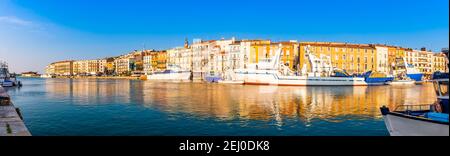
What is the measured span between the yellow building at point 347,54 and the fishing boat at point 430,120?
97.7 m

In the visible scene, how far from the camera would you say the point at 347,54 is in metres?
120

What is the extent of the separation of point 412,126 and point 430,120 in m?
1.13

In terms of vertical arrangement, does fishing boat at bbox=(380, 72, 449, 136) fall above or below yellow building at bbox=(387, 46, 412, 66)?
below

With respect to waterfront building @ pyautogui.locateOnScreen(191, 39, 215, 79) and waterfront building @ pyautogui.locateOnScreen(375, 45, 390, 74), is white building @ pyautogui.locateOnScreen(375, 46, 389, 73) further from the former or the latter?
waterfront building @ pyautogui.locateOnScreen(191, 39, 215, 79)

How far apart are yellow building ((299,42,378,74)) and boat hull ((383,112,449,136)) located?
321 feet

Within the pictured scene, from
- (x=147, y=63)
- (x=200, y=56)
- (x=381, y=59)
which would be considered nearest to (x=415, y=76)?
(x=381, y=59)

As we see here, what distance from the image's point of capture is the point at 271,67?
9244 cm

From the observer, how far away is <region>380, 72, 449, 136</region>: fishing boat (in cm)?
1438

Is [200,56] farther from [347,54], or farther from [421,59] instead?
[421,59]

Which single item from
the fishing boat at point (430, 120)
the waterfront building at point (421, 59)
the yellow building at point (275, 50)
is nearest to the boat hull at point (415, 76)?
the waterfront building at point (421, 59)

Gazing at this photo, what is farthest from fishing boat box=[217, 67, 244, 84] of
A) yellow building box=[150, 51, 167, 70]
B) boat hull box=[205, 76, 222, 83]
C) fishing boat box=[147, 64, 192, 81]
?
yellow building box=[150, 51, 167, 70]
